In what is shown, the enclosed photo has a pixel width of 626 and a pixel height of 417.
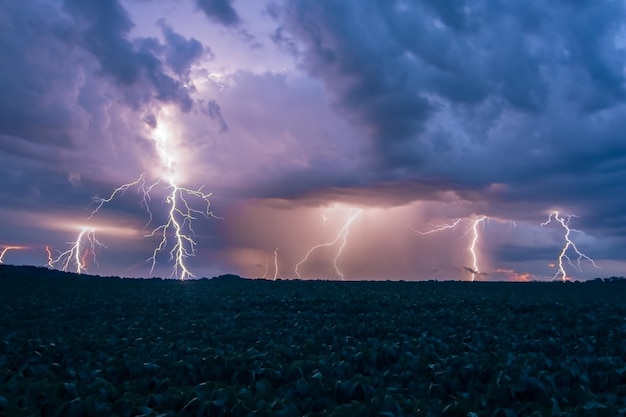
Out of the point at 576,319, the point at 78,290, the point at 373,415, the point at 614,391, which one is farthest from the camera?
the point at 78,290

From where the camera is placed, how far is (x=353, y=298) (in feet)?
110

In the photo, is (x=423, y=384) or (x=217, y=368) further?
(x=217, y=368)

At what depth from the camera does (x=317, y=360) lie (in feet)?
43.4

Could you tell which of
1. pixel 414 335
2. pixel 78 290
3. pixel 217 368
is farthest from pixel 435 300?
pixel 78 290

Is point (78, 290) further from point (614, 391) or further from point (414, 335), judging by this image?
point (614, 391)

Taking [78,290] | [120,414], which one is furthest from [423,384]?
[78,290]

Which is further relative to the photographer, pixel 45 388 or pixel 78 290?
pixel 78 290

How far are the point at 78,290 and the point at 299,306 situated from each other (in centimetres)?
2342

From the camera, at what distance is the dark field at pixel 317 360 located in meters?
8.55

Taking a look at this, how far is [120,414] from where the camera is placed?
27.1ft

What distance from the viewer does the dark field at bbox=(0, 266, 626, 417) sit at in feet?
28.1

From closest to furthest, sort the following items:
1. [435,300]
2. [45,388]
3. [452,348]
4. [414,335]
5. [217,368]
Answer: [45,388] < [217,368] < [452,348] < [414,335] < [435,300]

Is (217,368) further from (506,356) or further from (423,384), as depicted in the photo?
(506,356)

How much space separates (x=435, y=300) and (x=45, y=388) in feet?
83.9
